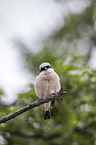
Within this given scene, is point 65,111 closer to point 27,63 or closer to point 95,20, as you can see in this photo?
point 27,63

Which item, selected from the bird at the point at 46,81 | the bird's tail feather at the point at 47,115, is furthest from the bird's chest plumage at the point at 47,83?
the bird's tail feather at the point at 47,115

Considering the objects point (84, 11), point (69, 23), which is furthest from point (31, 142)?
point (84, 11)

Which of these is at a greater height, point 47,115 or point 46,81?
point 46,81

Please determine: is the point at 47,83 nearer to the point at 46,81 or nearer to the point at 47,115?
the point at 46,81

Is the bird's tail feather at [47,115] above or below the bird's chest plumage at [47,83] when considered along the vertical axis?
below

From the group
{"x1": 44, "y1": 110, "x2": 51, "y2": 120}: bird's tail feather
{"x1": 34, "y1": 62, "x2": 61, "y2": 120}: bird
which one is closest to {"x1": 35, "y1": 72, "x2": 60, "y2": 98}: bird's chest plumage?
{"x1": 34, "y1": 62, "x2": 61, "y2": 120}: bird

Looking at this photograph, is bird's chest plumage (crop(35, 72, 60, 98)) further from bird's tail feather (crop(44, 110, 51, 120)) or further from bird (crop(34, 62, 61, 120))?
bird's tail feather (crop(44, 110, 51, 120))

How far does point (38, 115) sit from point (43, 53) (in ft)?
6.33

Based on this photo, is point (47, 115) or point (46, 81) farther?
point (47, 115)

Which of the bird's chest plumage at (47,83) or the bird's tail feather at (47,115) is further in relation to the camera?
the bird's tail feather at (47,115)

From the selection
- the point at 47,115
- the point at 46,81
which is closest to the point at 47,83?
the point at 46,81

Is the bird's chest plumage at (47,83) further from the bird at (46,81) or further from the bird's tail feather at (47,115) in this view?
the bird's tail feather at (47,115)

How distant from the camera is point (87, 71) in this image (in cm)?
412

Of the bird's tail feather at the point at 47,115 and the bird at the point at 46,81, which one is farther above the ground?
the bird at the point at 46,81
